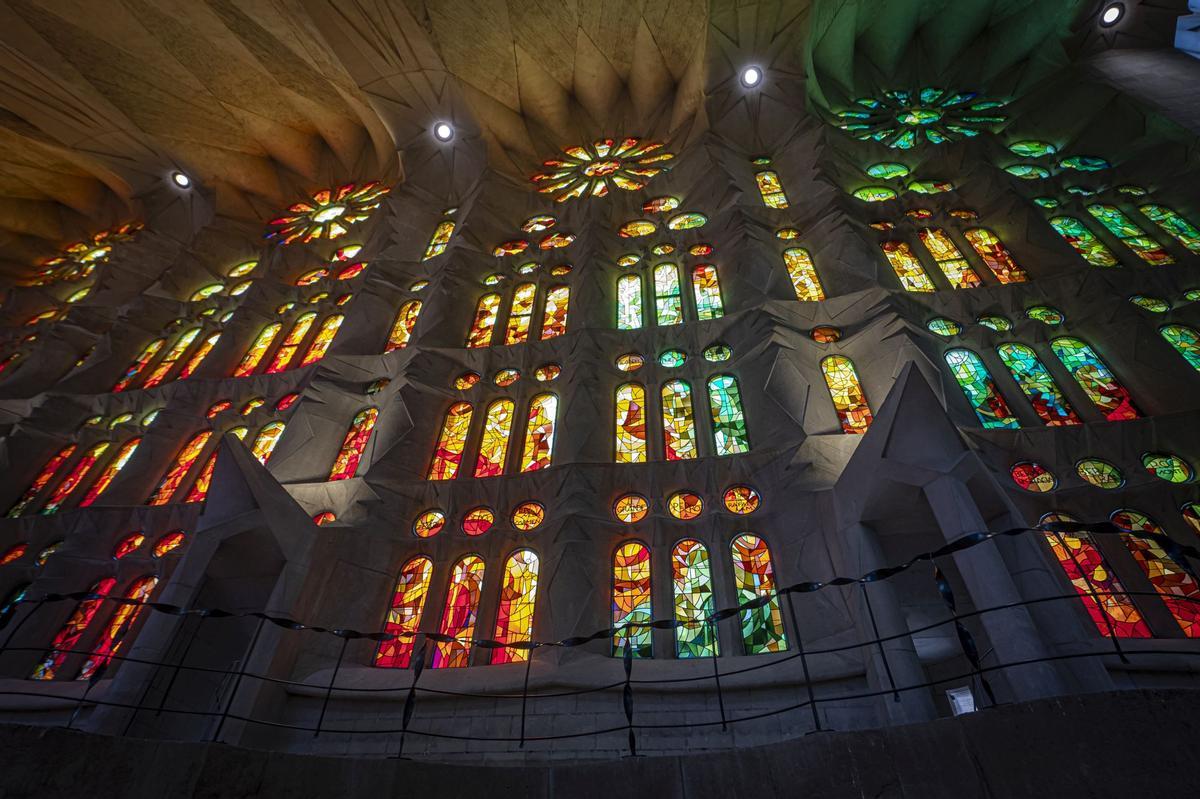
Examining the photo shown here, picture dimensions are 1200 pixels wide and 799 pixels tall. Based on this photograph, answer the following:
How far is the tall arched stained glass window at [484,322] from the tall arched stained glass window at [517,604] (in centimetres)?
598

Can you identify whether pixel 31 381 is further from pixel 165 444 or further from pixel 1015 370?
pixel 1015 370

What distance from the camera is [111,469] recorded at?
1476cm

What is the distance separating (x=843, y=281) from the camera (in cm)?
1393

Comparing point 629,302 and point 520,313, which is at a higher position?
point 520,313

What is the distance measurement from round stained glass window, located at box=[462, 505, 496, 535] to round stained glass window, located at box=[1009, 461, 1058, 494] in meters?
8.64

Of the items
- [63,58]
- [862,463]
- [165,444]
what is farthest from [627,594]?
[63,58]

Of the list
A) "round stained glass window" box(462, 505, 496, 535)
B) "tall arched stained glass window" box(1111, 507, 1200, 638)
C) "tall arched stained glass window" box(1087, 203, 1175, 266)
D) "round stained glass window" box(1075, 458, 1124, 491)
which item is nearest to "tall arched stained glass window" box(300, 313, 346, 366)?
"round stained glass window" box(462, 505, 496, 535)

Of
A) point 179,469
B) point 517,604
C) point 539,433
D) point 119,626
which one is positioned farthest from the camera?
point 179,469

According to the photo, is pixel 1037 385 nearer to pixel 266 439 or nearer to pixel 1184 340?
pixel 1184 340

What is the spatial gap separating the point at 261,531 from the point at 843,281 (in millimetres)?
12248

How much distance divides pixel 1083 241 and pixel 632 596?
1408 cm

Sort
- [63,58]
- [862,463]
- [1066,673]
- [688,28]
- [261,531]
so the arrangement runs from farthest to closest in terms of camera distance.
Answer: [688,28]
[63,58]
[261,531]
[862,463]
[1066,673]

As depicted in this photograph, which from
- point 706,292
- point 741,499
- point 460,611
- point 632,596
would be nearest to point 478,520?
point 460,611

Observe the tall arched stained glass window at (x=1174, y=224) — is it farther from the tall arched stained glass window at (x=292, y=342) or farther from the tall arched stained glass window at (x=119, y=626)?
the tall arched stained glass window at (x=119, y=626)
